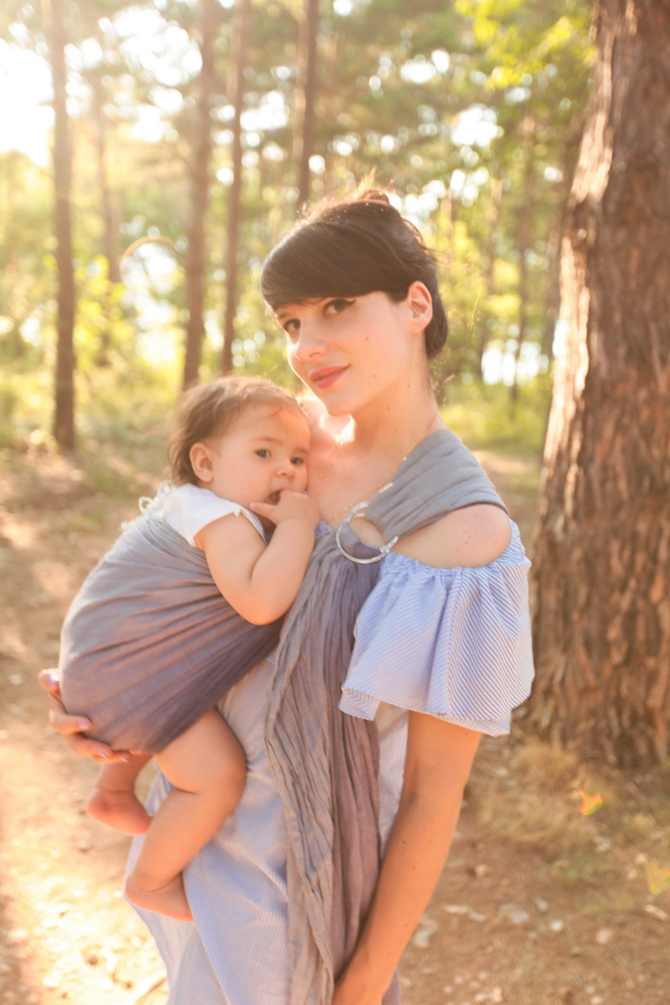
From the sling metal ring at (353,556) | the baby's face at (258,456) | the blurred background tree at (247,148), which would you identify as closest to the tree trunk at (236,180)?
the blurred background tree at (247,148)

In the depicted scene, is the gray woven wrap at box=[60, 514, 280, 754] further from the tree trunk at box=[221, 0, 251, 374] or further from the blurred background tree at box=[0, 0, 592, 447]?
the tree trunk at box=[221, 0, 251, 374]

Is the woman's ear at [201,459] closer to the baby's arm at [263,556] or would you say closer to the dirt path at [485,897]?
the baby's arm at [263,556]

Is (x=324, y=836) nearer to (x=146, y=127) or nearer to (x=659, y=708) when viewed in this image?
(x=659, y=708)

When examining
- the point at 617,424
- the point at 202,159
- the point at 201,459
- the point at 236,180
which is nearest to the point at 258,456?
the point at 201,459

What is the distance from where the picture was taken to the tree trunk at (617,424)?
10.5ft

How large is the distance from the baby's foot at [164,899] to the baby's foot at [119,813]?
0.21 m

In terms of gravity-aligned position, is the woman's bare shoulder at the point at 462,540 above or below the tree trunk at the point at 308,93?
below

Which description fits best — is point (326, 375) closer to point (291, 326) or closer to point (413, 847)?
point (291, 326)

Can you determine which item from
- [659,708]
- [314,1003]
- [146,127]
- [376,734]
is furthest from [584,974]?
[146,127]

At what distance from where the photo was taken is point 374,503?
1.38 metres

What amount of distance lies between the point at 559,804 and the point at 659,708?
0.58 meters

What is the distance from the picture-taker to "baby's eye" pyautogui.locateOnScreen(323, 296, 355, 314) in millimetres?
1422

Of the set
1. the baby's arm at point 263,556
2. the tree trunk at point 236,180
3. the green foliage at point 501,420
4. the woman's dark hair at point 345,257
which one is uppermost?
the tree trunk at point 236,180

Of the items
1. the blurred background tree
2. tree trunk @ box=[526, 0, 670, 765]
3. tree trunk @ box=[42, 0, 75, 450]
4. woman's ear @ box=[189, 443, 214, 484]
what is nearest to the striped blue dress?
woman's ear @ box=[189, 443, 214, 484]
